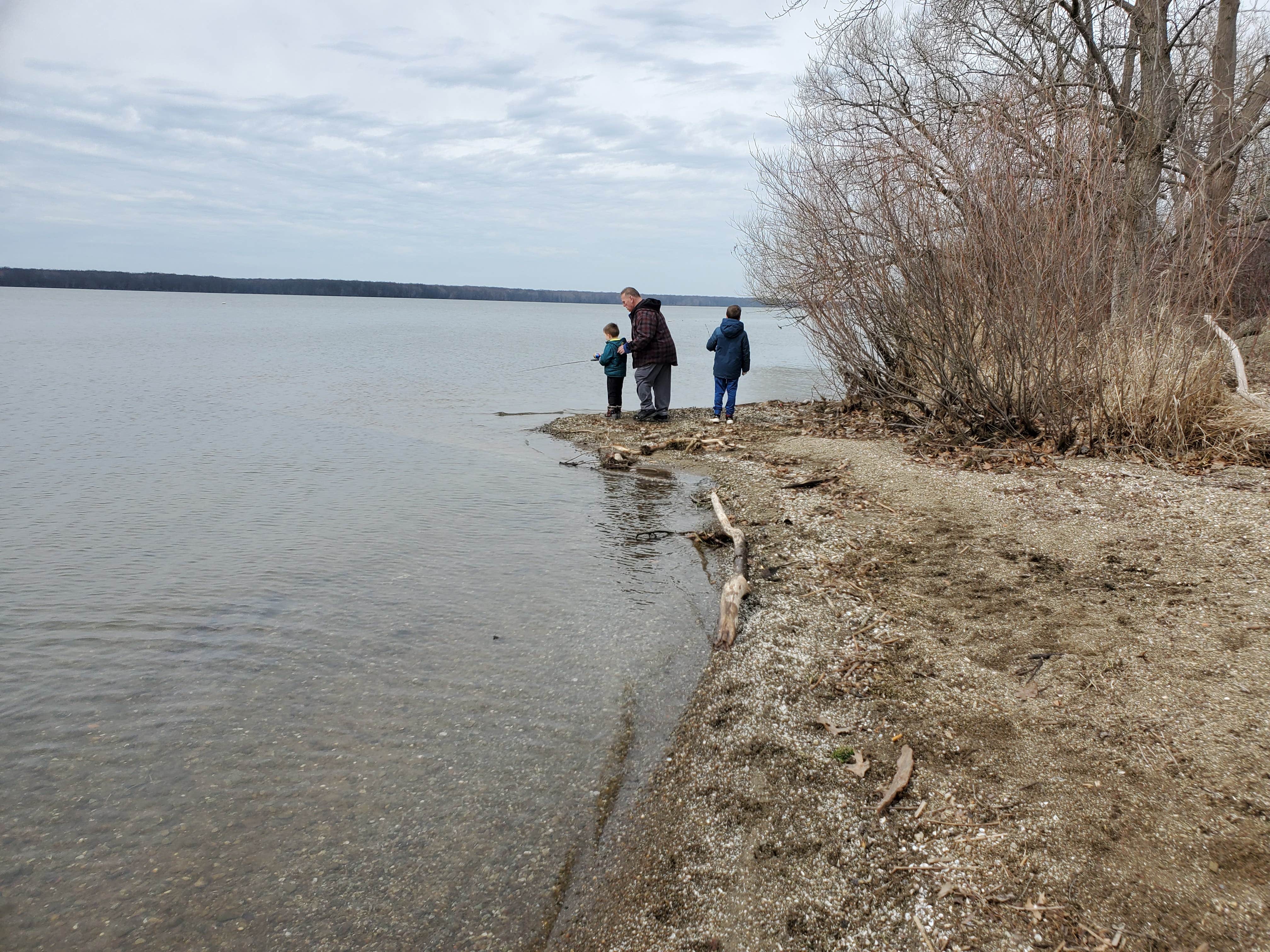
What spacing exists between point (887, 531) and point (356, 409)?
1534 cm

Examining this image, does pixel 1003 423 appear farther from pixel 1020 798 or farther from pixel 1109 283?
pixel 1020 798

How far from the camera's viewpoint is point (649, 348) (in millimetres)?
14578

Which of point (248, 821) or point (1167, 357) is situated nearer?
point (248, 821)

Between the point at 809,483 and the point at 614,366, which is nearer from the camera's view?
the point at 809,483

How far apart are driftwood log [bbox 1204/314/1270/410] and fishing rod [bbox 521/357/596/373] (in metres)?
21.4

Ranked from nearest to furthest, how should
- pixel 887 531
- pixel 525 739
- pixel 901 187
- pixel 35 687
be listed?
pixel 525 739 → pixel 35 687 → pixel 887 531 → pixel 901 187

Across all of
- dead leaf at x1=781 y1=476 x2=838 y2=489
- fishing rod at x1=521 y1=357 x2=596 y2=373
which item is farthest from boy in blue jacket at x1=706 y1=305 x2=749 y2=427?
fishing rod at x1=521 y1=357 x2=596 y2=373

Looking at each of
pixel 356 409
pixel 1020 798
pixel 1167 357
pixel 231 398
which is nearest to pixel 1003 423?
pixel 1167 357

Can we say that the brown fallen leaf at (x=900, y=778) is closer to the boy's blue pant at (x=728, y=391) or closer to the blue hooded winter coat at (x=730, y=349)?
the blue hooded winter coat at (x=730, y=349)

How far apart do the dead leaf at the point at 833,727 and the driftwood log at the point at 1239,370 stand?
23.2 feet

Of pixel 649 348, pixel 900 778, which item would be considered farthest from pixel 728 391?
pixel 900 778

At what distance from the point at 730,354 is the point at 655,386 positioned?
1528mm

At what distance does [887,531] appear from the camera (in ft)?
23.9

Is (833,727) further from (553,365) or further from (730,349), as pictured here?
(553,365)
